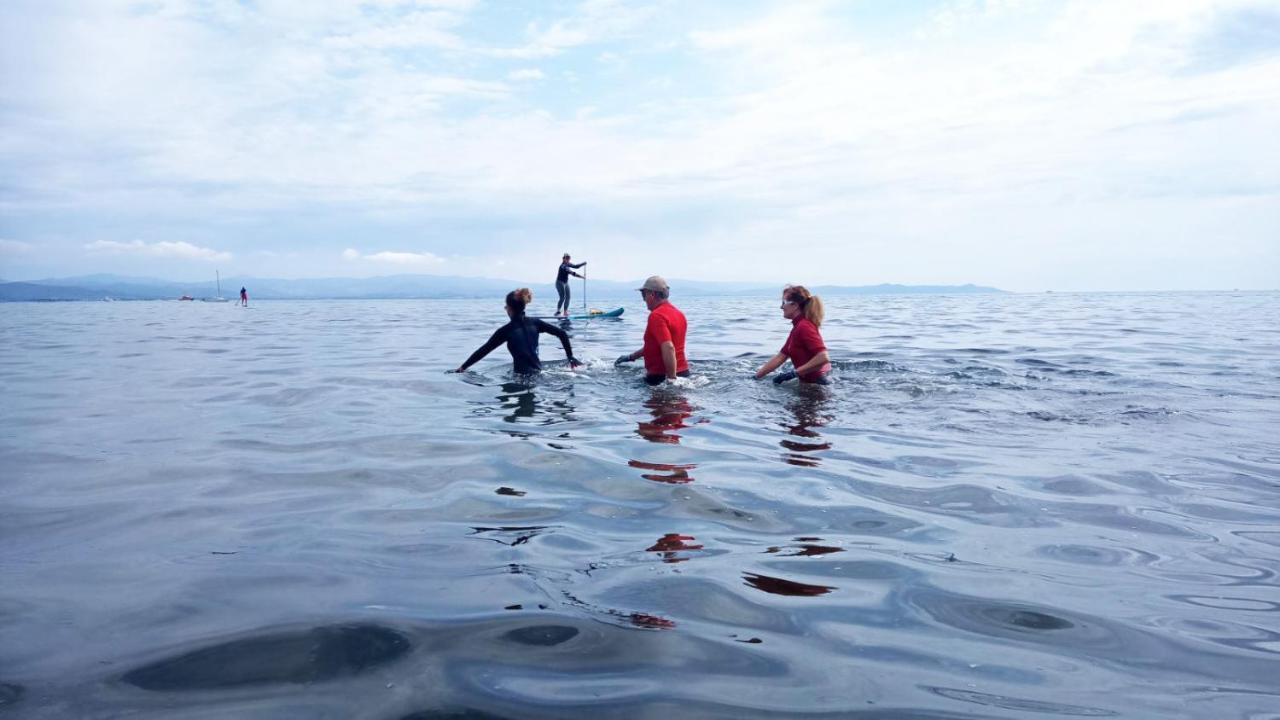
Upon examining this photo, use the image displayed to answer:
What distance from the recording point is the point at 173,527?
4867 millimetres

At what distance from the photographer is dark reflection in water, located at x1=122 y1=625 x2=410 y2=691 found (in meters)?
2.90

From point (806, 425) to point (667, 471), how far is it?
2.71 metres

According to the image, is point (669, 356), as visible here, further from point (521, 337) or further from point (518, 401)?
point (521, 337)

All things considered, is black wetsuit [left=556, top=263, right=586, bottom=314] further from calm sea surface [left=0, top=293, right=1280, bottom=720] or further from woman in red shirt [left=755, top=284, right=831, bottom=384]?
calm sea surface [left=0, top=293, right=1280, bottom=720]

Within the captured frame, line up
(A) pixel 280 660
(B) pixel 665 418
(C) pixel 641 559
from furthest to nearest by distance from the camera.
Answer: (B) pixel 665 418 < (C) pixel 641 559 < (A) pixel 280 660

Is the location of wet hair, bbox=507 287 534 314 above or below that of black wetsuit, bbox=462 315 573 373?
above

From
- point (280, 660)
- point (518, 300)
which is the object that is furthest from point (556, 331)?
point (280, 660)

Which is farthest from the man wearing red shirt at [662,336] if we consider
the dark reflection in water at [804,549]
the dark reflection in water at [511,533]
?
the dark reflection in water at [804,549]

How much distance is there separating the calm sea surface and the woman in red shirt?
3.23ft

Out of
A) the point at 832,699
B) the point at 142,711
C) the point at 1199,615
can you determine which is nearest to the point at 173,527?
the point at 142,711

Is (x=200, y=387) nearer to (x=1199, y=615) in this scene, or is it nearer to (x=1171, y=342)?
(x=1199, y=615)

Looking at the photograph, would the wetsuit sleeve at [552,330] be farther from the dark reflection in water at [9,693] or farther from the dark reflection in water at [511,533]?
the dark reflection in water at [9,693]

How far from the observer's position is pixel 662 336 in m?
10.3

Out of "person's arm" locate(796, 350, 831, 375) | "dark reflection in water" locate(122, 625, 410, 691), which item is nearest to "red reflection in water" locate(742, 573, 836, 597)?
"dark reflection in water" locate(122, 625, 410, 691)
